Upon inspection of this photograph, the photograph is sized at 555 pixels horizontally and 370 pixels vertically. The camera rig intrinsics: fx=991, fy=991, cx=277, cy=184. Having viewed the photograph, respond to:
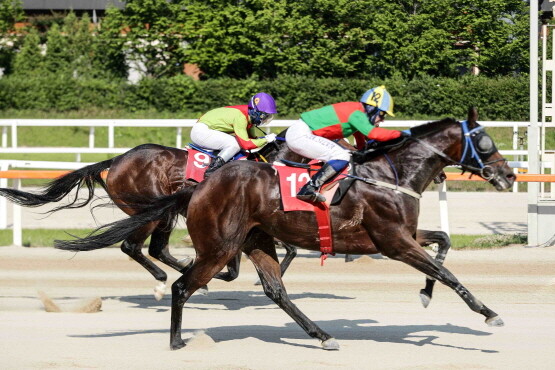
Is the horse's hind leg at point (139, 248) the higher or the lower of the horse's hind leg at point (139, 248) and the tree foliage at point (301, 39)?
the lower

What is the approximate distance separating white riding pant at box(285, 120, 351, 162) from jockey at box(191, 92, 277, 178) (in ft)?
5.65

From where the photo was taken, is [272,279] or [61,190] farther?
[61,190]

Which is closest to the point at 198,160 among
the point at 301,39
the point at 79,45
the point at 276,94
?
the point at 276,94

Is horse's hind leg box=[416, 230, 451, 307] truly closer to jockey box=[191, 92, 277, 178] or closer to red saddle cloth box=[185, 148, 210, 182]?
jockey box=[191, 92, 277, 178]

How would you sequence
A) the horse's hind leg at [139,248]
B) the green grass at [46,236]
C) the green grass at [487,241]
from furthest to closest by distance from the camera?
the green grass at [46,236], the green grass at [487,241], the horse's hind leg at [139,248]

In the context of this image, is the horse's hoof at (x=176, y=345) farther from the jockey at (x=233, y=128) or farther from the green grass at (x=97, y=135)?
the green grass at (x=97, y=135)

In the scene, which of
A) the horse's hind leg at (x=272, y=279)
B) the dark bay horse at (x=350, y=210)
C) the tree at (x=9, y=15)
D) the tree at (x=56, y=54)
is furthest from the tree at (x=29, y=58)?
the dark bay horse at (x=350, y=210)

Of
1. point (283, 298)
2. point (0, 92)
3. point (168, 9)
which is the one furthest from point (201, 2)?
point (283, 298)

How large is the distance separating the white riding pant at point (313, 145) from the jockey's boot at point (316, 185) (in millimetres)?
157

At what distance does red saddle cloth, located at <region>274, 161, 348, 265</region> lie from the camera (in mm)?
6465

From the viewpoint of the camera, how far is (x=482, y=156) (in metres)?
6.51

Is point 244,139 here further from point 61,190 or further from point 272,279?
point 272,279

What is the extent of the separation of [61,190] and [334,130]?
9.93 ft

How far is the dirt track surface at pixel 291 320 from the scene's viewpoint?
20.0ft
